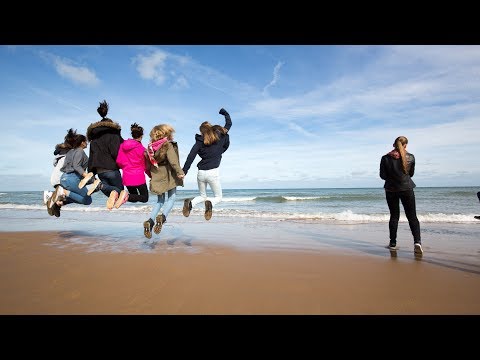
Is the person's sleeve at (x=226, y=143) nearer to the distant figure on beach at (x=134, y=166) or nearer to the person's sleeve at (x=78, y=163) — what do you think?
the distant figure on beach at (x=134, y=166)

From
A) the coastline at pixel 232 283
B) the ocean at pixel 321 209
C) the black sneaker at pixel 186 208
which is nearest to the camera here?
the coastline at pixel 232 283

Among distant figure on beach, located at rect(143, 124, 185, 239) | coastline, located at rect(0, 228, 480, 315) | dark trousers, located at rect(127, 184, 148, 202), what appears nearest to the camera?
coastline, located at rect(0, 228, 480, 315)

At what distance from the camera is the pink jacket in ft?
15.8

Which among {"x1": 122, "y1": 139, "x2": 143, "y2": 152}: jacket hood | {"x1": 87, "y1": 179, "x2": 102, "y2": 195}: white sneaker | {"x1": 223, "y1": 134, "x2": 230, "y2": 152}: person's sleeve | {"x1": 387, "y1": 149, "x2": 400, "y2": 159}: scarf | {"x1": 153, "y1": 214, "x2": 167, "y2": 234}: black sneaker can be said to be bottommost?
{"x1": 153, "y1": 214, "x2": 167, "y2": 234}: black sneaker

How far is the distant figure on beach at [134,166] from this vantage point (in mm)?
4816

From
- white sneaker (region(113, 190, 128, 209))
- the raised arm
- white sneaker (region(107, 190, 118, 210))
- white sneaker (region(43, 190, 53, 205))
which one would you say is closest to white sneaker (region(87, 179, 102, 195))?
white sneaker (region(107, 190, 118, 210))

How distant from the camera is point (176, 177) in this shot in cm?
513

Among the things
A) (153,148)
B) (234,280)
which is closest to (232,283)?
(234,280)

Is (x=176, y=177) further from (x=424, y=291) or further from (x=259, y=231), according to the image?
(x=424, y=291)

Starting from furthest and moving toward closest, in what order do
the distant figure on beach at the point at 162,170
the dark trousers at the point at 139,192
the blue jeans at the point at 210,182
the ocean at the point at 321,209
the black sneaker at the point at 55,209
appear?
the ocean at the point at 321,209
the blue jeans at the point at 210,182
the black sneaker at the point at 55,209
the dark trousers at the point at 139,192
the distant figure on beach at the point at 162,170

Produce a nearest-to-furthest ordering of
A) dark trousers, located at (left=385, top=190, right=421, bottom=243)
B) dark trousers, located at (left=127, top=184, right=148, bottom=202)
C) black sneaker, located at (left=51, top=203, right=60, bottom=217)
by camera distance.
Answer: dark trousers, located at (left=385, top=190, right=421, bottom=243)
dark trousers, located at (left=127, top=184, right=148, bottom=202)
black sneaker, located at (left=51, top=203, right=60, bottom=217)

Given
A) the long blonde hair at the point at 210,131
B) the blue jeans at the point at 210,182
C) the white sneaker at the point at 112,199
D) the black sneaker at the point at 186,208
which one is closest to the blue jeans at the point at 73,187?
the white sneaker at the point at 112,199

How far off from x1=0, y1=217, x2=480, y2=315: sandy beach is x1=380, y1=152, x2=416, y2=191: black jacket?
116cm

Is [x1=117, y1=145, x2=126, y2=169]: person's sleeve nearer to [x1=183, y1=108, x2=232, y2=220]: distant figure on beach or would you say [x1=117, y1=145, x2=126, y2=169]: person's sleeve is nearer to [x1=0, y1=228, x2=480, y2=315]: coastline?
[x1=183, y1=108, x2=232, y2=220]: distant figure on beach
